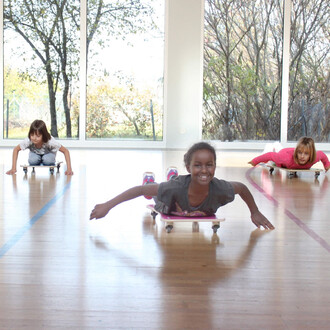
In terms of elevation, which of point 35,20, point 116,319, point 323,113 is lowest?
point 116,319

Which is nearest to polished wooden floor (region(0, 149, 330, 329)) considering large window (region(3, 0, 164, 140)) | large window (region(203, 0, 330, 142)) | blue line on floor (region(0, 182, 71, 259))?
blue line on floor (region(0, 182, 71, 259))

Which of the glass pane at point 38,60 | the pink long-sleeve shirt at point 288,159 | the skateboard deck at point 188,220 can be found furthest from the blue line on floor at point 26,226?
the glass pane at point 38,60

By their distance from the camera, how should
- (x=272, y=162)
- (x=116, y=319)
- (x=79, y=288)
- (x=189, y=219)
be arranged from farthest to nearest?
(x=272, y=162), (x=189, y=219), (x=79, y=288), (x=116, y=319)

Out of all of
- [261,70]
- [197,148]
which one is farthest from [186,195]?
[261,70]

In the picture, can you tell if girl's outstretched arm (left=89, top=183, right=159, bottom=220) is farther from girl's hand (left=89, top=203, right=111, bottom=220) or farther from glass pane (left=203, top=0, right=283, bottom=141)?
glass pane (left=203, top=0, right=283, bottom=141)

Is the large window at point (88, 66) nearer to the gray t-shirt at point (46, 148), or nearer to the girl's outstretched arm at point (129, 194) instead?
the gray t-shirt at point (46, 148)

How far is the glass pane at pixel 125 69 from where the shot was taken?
33.7ft

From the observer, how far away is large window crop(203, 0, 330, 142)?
33.8 ft

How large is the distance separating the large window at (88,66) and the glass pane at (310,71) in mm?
2275

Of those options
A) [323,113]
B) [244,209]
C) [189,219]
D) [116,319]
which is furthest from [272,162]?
[116,319]

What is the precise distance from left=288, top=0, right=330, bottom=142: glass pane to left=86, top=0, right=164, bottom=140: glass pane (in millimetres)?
2270

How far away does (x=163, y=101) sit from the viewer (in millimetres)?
10391

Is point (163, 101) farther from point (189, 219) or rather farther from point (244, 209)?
point (189, 219)

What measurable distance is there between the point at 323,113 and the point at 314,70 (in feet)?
2.46
